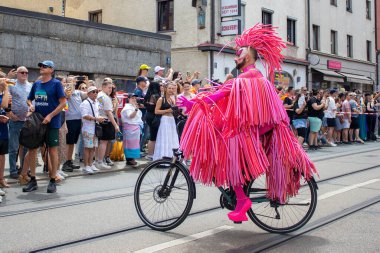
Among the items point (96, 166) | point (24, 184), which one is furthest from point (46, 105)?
point (96, 166)

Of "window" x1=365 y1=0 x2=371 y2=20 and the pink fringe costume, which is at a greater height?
"window" x1=365 y1=0 x2=371 y2=20

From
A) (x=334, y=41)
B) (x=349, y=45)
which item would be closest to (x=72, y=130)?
(x=334, y=41)

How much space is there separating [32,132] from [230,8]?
1777 cm

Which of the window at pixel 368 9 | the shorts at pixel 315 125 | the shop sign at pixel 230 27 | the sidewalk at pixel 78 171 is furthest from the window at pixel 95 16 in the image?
the window at pixel 368 9

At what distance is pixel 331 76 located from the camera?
33625 mm

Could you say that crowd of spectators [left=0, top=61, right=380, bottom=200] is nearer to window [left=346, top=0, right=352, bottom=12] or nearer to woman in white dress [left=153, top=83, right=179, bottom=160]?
woman in white dress [left=153, top=83, right=179, bottom=160]

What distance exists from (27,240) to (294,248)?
2.75 metres

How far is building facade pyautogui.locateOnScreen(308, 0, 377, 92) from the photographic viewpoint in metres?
33.8

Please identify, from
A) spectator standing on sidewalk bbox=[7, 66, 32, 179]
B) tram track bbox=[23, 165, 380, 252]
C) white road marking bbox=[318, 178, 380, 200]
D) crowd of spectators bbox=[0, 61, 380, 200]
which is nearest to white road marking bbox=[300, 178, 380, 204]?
white road marking bbox=[318, 178, 380, 200]

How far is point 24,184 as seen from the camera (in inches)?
343

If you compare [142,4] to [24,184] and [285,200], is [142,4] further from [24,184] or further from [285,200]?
[285,200]

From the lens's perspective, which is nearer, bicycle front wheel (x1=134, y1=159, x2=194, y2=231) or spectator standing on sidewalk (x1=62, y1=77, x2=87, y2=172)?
bicycle front wheel (x1=134, y1=159, x2=194, y2=231)

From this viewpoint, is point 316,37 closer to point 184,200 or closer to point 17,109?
point 17,109

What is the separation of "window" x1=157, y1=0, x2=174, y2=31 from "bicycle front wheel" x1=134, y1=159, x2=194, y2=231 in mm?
21932
